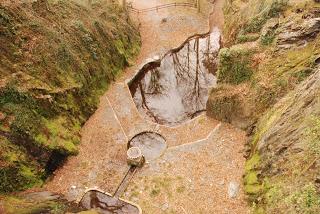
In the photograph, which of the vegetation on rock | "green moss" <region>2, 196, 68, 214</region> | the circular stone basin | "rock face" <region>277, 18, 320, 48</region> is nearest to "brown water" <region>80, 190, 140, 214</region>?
"green moss" <region>2, 196, 68, 214</region>

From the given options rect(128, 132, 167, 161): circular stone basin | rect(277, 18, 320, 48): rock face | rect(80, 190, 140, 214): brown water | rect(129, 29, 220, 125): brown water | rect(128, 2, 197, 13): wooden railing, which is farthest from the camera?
rect(128, 2, 197, 13): wooden railing

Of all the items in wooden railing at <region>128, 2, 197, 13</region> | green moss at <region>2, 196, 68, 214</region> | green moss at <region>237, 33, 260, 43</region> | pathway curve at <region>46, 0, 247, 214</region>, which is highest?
wooden railing at <region>128, 2, 197, 13</region>

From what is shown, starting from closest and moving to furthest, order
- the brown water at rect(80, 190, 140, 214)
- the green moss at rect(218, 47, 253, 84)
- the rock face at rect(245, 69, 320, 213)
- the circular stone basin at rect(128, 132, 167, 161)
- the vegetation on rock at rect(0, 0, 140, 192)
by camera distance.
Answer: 1. the rock face at rect(245, 69, 320, 213)
2. the brown water at rect(80, 190, 140, 214)
3. the vegetation on rock at rect(0, 0, 140, 192)
4. the circular stone basin at rect(128, 132, 167, 161)
5. the green moss at rect(218, 47, 253, 84)

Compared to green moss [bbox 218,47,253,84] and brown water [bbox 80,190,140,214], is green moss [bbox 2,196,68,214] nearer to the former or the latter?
brown water [bbox 80,190,140,214]

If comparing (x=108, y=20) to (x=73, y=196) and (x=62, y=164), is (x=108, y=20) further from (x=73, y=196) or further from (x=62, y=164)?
(x=73, y=196)

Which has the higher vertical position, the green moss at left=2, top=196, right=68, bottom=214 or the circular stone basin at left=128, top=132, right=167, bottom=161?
the green moss at left=2, top=196, right=68, bottom=214

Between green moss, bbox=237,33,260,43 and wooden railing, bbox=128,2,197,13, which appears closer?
green moss, bbox=237,33,260,43

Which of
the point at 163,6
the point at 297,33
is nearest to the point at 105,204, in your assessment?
the point at 297,33
